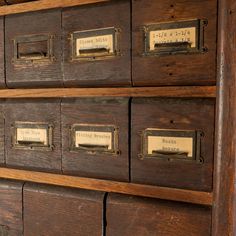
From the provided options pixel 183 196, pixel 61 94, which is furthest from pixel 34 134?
pixel 183 196

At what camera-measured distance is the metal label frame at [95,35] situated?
64 cm

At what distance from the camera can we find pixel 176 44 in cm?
60

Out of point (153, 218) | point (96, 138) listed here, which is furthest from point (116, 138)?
point (153, 218)

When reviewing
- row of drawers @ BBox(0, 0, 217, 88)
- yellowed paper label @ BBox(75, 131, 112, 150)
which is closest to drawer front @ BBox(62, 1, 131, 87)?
row of drawers @ BBox(0, 0, 217, 88)

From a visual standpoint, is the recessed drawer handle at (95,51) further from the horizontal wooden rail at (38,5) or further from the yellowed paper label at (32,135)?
the yellowed paper label at (32,135)

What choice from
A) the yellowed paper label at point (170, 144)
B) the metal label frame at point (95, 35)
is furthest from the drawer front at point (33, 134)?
the yellowed paper label at point (170, 144)

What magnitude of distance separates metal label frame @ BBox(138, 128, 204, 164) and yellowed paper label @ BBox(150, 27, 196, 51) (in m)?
0.17

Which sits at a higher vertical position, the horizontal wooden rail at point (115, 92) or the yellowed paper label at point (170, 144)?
the horizontal wooden rail at point (115, 92)

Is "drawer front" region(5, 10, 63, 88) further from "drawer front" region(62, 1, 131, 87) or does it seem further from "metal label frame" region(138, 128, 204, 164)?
"metal label frame" region(138, 128, 204, 164)

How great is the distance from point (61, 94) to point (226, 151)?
1.26 ft

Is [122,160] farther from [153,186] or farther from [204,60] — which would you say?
[204,60]

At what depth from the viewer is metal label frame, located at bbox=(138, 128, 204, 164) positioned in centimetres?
59

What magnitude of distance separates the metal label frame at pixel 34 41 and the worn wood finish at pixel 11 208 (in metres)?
0.30

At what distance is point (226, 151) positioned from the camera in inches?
21.8
